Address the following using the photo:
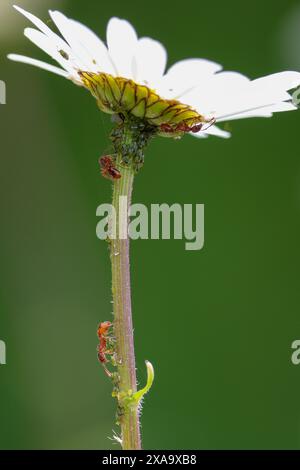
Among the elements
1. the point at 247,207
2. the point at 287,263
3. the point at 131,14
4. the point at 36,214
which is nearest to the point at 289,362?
the point at 287,263

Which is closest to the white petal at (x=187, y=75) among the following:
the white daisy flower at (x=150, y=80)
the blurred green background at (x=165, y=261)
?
the white daisy flower at (x=150, y=80)

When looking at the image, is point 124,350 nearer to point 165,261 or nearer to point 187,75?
point 187,75

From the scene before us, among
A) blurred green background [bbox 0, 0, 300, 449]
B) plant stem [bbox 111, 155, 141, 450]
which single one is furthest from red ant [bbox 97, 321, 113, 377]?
blurred green background [bbox 0, 0, 300, 449]

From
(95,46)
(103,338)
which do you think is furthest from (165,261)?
(95,46)

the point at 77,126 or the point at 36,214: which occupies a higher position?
the point at 77,126

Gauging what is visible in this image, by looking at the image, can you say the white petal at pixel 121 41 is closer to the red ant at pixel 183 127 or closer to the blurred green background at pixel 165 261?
the red ant at pixel 183 127
